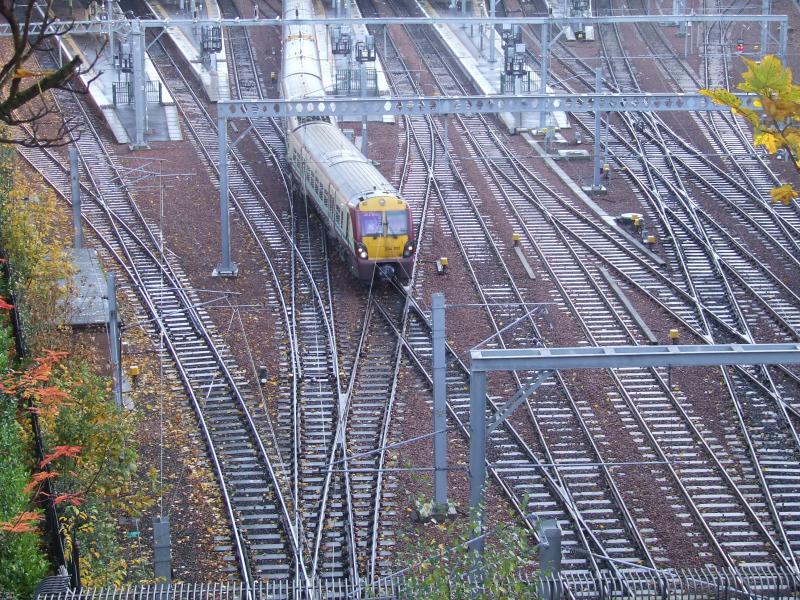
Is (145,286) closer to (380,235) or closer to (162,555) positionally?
(380,235)

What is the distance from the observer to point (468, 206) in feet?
86.5

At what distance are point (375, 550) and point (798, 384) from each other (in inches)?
299

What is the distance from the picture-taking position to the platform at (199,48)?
35688 millimetres

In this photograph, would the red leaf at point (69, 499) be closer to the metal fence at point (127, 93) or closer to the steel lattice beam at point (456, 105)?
the steel lattice beam at point (456, 105)

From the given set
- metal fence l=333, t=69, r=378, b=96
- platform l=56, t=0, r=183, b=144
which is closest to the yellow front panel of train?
platform l=56, t=0, r=183, b=144

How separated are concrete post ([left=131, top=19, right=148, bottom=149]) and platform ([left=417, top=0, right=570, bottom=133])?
9.70m

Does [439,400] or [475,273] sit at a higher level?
[439,400]

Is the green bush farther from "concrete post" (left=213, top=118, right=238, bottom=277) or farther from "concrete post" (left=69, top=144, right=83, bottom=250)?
"concrete post" (left=213, top=118, right=238, bottom=277)

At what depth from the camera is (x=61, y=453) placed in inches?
484

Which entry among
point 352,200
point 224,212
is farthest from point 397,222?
point 224,212

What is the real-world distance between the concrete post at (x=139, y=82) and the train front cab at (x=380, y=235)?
10.4 metres

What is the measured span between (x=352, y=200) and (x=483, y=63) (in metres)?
19.8

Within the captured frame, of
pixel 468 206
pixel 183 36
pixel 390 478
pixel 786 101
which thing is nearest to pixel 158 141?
pixel 468 206

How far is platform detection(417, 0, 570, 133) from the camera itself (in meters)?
33.3
